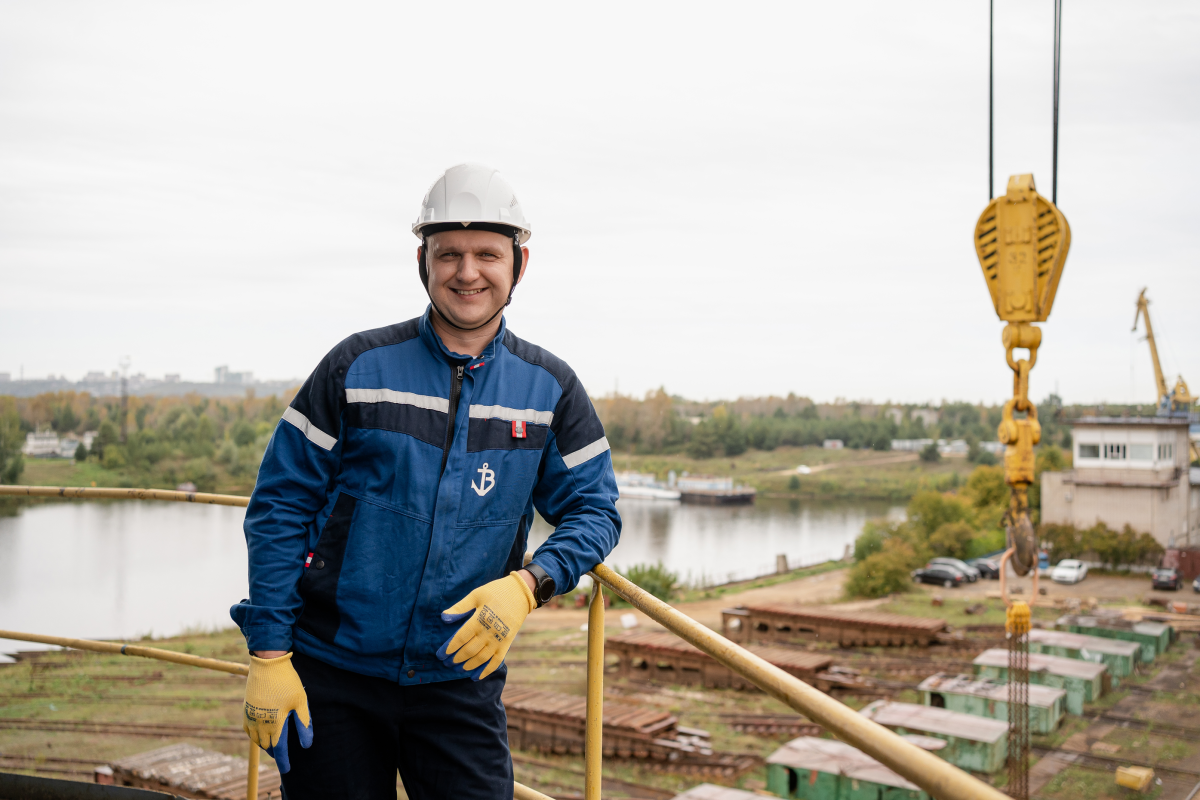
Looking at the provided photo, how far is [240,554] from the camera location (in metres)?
33.7

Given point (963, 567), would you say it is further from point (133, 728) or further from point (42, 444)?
point (42, 444)

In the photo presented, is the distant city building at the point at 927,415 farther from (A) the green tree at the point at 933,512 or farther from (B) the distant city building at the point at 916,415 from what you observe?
(A) the green tree at the point at 933,512

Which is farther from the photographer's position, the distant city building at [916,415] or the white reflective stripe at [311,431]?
the distant city building at [916,415]

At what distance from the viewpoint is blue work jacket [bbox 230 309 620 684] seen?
1.76m

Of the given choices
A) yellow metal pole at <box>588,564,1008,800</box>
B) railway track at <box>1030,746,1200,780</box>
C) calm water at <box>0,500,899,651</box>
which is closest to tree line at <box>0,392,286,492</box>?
calm water at <box>0,500,899,651</box>

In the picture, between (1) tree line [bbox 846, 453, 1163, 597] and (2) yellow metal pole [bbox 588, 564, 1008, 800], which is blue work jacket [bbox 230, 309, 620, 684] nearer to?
(2) yellow metal pole [bbox 588, 564, 1008, 800]

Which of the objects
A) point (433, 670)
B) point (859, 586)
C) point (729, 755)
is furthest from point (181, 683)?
point (859, 586)

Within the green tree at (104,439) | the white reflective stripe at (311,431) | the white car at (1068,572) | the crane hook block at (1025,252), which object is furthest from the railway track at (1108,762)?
the green tree at (104,439)

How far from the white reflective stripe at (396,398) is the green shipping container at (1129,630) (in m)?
19.1

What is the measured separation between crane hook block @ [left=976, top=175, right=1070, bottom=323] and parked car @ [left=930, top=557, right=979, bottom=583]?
74.6ft

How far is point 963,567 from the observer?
27.9 metres

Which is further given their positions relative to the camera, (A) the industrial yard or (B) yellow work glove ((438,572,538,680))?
(A) the industrial yard

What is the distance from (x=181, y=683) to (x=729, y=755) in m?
8.57

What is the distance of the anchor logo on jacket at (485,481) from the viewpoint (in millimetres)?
1824
